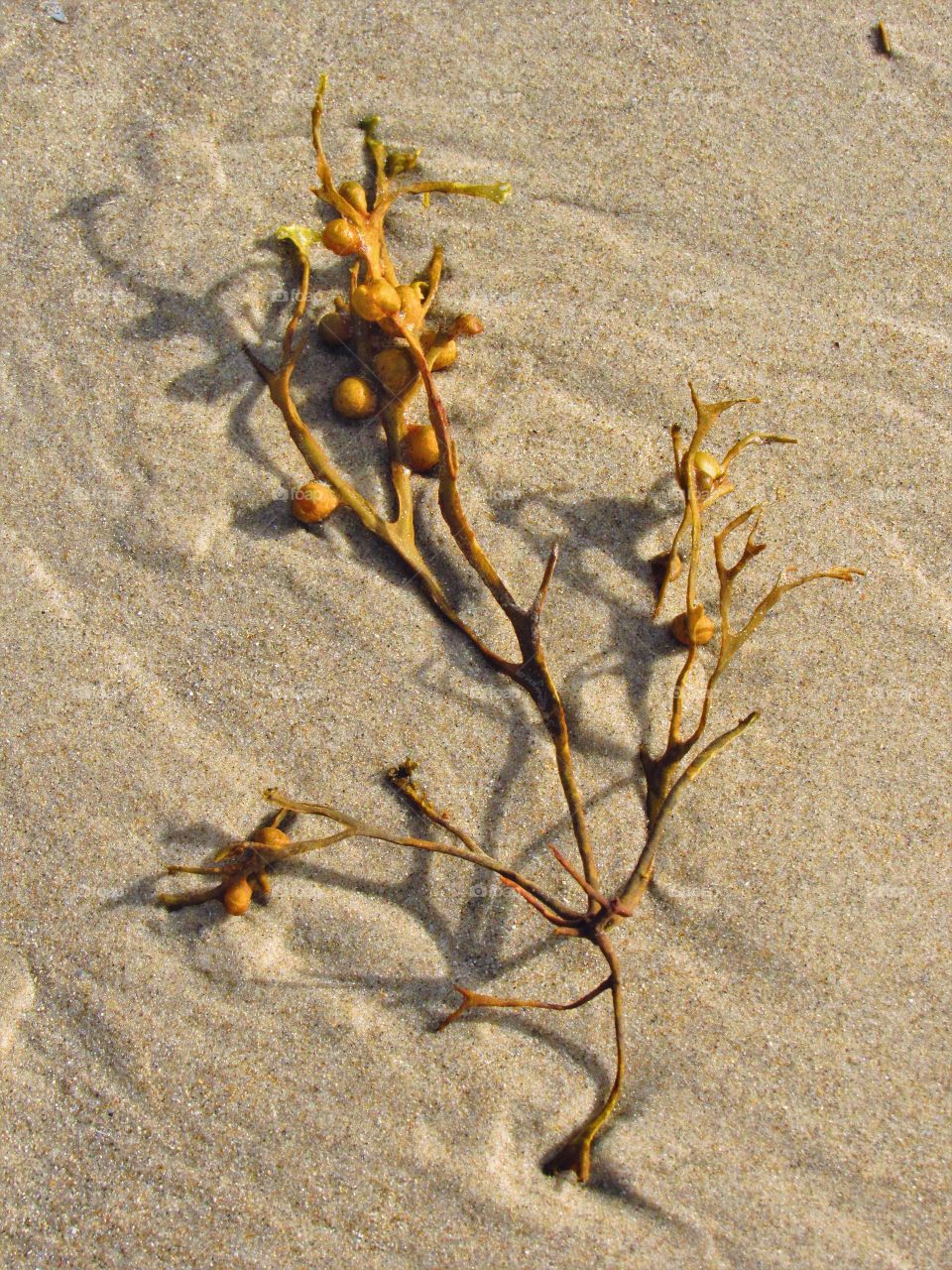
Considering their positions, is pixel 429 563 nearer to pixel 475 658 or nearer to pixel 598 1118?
pixel 475 658

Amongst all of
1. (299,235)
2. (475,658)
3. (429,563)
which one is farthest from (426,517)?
(299,235)

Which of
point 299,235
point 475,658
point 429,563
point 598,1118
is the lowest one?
point 598,1118

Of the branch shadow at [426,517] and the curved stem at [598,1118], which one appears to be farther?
the branch shadow at [426,517]

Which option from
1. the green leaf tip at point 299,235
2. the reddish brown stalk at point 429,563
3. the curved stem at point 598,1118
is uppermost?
the green leaf tip at point 299,235

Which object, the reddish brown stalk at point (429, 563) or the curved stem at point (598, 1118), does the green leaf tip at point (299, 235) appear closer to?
the reddish brown stalk at point (429, 563)

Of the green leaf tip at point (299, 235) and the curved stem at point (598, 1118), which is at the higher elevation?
the green leaf tip at point (299, 235)

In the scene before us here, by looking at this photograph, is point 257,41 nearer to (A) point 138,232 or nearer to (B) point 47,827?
(A) point 138,232

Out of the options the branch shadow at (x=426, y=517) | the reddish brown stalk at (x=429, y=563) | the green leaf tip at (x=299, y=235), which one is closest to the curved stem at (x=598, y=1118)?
the reddish brown stalk at (x=429, y=563)

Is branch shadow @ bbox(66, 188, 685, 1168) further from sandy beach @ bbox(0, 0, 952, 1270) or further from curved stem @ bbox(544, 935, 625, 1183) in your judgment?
curved stem @ bbox(544, 935, 625, 1183)
